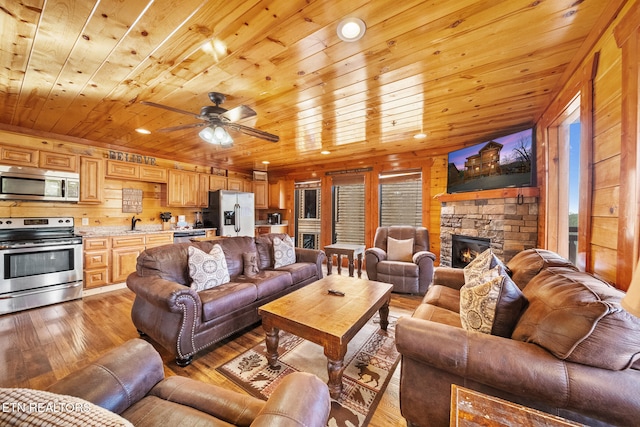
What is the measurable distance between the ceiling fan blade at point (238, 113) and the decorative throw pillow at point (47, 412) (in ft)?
6.58

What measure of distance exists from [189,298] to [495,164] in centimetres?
380

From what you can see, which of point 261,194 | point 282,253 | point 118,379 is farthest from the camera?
point 261,194

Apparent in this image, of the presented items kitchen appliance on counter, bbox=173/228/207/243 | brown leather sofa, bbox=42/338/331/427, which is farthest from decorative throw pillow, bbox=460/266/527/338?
kitchen appliance on counter, bbox=173/228/207/243

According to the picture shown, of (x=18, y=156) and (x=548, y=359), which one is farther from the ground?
(x=18, y=156)

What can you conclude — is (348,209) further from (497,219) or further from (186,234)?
(186,234)

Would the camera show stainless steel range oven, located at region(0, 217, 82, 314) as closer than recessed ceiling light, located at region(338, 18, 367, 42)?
No

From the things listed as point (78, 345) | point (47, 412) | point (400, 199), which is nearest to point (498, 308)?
point (47, 412)

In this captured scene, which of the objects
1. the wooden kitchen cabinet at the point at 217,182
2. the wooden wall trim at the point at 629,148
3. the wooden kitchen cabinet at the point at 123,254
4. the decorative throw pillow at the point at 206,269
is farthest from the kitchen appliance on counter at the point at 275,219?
the wooden wall trim at the point at 629,148

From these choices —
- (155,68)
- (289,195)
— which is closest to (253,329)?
(155,68)

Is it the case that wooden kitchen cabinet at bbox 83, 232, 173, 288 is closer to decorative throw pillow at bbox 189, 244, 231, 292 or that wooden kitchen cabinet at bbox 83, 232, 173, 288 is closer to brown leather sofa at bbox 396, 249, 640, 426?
decorative throw pillow at bbox 189, 244, 231, 292

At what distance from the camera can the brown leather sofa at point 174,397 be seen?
2.48ft

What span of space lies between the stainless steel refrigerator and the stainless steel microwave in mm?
2126

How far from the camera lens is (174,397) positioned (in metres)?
0.98

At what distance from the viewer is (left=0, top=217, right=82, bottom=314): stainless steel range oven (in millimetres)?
2930
